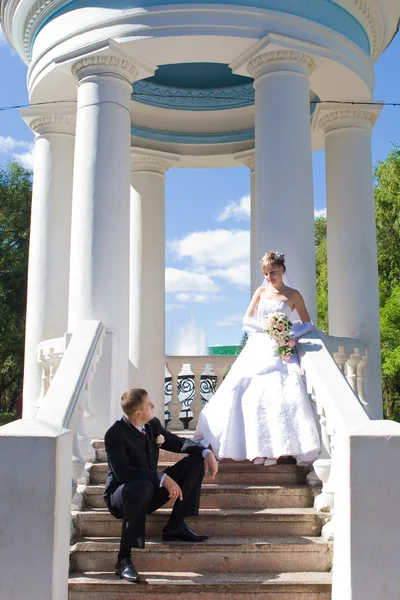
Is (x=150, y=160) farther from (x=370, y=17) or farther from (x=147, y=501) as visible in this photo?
(x=147, y=501)

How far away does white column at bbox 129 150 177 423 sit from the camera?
15.9 m

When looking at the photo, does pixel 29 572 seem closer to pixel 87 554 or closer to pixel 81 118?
pixel 87 554

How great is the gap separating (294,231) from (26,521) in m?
6.28

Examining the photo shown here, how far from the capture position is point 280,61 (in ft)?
37.2

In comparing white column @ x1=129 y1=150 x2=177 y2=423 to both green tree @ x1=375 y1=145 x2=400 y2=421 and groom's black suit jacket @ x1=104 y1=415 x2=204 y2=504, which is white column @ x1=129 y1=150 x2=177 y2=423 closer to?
groom's black suit jacket @ x1=104 y1=415 x2=204 y2=504

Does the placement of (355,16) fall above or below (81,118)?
above

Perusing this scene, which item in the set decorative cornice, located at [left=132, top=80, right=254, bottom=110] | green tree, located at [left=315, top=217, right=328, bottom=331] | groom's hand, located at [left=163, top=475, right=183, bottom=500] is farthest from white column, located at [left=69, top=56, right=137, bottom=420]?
green tree, located at [left=315, top=217, right=328, bottom=331]

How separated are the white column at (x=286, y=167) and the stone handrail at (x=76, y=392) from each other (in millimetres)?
2881

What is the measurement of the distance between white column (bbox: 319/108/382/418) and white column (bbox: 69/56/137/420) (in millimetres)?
4221

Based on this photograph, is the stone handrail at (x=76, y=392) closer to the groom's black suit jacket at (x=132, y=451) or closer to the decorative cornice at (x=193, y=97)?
the groom's black suit jacket at (x=132, y=451)

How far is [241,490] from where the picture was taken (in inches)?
327

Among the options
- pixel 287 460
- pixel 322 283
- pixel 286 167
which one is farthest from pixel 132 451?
pixel 322 283

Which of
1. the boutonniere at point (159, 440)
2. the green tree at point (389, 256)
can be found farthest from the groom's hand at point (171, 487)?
the green tree at point (389, 256)

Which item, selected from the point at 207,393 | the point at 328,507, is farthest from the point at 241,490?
the point at 207,393
